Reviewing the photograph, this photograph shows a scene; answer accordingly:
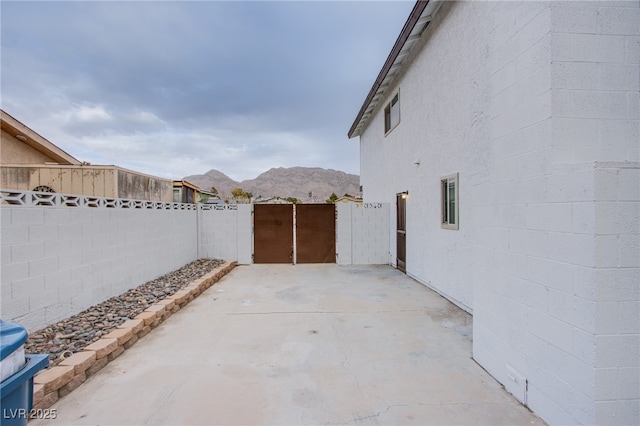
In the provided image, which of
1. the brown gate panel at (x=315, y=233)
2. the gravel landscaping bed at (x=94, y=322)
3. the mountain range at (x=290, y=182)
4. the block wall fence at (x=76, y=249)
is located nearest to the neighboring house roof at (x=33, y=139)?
the block wall fence at (x=76, y=249)

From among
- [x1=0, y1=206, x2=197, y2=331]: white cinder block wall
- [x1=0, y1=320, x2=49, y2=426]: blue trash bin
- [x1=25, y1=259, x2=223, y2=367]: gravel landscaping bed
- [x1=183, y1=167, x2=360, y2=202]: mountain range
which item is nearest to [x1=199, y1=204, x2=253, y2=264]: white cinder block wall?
[x1=0, y1=206, x2=197, y2=331]: white cinder block wall

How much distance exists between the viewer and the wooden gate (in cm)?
853

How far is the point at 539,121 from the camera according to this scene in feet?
6.84

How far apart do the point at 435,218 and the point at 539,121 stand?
3.64 metres

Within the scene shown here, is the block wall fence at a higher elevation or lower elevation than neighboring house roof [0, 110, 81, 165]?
lower

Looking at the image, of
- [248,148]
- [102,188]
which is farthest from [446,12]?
[248,148]

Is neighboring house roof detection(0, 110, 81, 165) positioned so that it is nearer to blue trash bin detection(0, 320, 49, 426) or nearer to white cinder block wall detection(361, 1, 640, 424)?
blue trash bin detection(0, 320, 49, 426)

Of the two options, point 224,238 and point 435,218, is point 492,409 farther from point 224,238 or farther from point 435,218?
point 224,238

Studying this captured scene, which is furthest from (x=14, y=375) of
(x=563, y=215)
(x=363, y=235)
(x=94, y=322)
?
(x=363, y=235)

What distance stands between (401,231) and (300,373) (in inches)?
216

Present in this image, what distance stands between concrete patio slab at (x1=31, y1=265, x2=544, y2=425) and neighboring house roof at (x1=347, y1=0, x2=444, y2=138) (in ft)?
17.4

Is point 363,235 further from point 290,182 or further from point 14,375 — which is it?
point 290,182

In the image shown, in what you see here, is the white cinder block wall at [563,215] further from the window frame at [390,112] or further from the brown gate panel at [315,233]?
the brown gate panel at [315,233]

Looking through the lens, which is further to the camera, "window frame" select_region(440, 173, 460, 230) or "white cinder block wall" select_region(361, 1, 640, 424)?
"window frame" select_region(440, 173, 460, 230)
